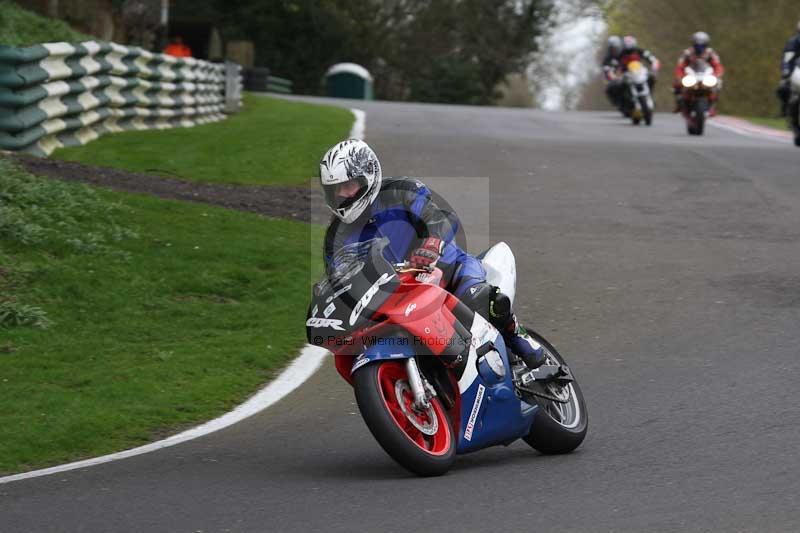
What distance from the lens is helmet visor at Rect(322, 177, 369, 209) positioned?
7016 mm

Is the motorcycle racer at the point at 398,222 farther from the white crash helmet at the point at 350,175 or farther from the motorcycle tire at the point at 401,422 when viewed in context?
the motorcycle tire at the point at 401,422

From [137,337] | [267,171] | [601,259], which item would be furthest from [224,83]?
[137,337]

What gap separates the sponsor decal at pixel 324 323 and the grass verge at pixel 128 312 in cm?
59

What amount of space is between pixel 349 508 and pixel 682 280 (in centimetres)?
706

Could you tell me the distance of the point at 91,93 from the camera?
20.1m

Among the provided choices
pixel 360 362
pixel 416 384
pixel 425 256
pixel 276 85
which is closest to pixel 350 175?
pixel 425 256

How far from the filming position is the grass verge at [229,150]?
60.7ft

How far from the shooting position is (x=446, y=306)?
712 cm

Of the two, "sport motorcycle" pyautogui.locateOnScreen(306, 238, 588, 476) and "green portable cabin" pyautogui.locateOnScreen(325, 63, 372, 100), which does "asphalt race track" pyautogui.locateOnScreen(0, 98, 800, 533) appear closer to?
"sport motorcycle" pyautogui.locateOnScreen(306, 238, 588, 476)

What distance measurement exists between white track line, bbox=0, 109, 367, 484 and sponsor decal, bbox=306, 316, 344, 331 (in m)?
1.35

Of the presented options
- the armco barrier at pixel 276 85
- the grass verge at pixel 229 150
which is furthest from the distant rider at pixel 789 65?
the armco barrier at pixel 276 85

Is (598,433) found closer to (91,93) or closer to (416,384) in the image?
(416,384)

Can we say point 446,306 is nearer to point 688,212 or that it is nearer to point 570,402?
point 570,402

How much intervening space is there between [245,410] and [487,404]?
206 centimetres
